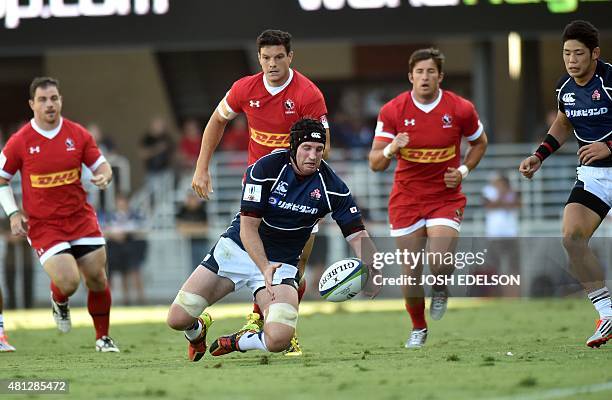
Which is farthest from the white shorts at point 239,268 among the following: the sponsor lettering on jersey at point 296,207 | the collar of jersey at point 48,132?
the collar of jersey at point 48,132

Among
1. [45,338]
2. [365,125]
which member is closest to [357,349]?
[45,338]

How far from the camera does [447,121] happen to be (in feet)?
36.8

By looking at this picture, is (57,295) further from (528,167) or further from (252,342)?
(528,167)

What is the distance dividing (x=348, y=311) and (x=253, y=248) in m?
8.97

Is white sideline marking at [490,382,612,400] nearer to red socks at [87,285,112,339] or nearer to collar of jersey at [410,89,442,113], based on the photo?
collar of jersey at [410,89,442,113]

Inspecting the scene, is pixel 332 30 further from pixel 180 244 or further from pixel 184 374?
pixel 184 374

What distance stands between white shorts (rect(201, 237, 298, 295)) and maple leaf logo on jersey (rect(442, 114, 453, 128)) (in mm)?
2432

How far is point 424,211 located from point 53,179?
139 inches

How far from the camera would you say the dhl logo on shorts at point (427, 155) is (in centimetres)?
1120

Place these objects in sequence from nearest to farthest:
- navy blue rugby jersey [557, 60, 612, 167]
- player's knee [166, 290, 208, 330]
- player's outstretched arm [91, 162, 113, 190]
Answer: player's knee [166, 290, 208, 330] < navy blue rugby jersey [557, 60, 612, 167] < player's outstretched arm [91, 162, 113, 190]

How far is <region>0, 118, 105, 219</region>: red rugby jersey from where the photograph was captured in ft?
37.6

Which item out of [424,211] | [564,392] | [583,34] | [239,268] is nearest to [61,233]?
[239,268]

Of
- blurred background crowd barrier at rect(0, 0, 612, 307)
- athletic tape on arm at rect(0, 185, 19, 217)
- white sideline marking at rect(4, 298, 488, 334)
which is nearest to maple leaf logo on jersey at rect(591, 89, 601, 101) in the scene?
athletic tape on arm at rect(0, 185, 19, 217)

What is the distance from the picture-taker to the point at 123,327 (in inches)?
613
